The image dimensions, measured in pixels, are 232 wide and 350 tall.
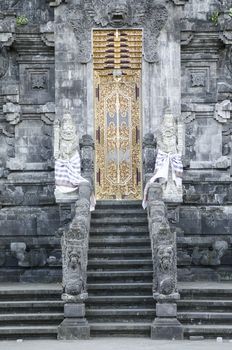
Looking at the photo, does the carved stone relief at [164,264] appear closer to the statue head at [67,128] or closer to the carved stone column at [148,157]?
the carved stone column at [148,157]

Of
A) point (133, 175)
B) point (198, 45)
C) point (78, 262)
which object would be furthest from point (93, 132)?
point (78, 262)

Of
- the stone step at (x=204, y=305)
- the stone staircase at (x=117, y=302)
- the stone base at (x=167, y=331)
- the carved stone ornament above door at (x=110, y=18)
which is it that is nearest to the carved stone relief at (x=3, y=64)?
the carved stone ornament above door at (x=110, y=18)

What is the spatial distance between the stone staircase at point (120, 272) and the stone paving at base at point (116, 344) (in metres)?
0.52

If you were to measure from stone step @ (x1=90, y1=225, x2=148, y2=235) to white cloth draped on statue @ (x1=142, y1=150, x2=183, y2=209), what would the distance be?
2.02 ft

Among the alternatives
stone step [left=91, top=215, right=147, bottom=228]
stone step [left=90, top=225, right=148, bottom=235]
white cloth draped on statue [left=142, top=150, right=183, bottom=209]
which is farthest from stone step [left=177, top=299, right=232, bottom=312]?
white cloth draped on statue [left=142, top=150, right=183, bottom=209]

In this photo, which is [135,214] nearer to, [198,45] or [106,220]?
[106,220]

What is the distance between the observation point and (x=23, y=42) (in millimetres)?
24188

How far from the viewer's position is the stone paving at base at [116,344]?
17.3 meters

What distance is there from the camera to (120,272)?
20.1 meters

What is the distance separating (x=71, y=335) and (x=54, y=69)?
795 cm

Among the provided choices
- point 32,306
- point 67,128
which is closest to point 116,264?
point 32,306

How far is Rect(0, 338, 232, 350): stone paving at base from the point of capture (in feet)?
56.6

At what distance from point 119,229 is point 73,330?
399cm

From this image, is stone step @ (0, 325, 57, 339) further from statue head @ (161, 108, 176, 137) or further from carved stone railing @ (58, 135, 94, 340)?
statue head @ (161, 108, 176, 137)
